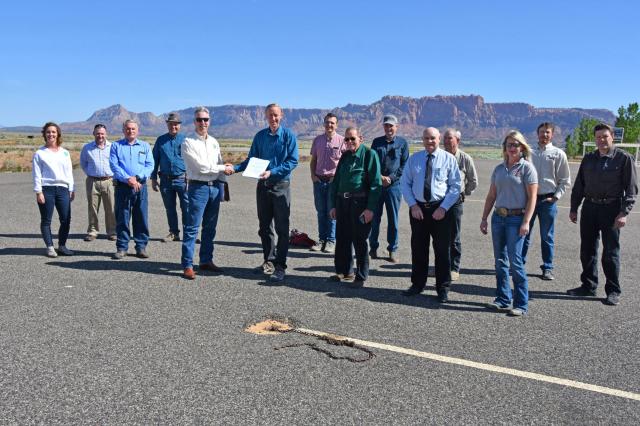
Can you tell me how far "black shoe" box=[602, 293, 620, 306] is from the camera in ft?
20.4

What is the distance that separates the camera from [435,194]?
6242mm

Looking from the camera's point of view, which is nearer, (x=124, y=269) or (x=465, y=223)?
(x=124, y=269)

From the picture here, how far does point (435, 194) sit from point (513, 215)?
904 mm

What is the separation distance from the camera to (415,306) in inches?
239

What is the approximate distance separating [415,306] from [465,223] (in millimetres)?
6924

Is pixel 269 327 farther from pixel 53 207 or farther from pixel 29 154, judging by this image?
pixel 29 154

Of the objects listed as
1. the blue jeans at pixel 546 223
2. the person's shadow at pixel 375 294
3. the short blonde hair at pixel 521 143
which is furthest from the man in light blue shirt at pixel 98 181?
the blue jeans at pixel 546 223

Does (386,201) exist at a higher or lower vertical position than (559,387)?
higher

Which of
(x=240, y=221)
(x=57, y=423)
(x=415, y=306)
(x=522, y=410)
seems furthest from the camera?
(x=240, y=221)

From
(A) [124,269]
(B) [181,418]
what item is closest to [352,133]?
(A) [124,269]

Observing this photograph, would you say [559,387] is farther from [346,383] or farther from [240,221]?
[240,221]

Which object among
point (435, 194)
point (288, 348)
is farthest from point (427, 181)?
point (288, 348)

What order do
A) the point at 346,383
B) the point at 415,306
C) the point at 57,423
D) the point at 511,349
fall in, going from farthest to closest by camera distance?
1. the point at 415,306
2. the point at 511,349
3. the point at 346,383
4. the point at 57,423

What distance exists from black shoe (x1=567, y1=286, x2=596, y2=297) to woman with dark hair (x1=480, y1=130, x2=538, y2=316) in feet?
3.95
